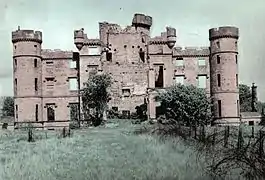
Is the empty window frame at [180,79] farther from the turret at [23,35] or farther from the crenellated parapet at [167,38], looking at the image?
the turret at [23,35]

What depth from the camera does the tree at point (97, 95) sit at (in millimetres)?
50375

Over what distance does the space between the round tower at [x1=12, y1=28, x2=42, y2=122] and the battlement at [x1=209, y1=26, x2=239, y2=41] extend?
58.0ft

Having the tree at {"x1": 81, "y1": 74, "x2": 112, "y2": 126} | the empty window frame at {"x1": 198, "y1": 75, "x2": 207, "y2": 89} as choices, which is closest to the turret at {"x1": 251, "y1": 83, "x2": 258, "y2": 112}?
the empty window frame at {"x1": 198, "y1": 75, "x2": 207, "y2": 89}

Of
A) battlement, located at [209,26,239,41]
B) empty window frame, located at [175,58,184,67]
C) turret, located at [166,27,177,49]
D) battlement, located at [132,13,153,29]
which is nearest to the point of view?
battlement, located at [209,26,239,41]

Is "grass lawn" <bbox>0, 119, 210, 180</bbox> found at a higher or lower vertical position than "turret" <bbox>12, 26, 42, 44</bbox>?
lower

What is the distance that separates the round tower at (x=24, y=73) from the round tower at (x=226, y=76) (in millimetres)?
18104

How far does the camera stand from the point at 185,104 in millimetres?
47500

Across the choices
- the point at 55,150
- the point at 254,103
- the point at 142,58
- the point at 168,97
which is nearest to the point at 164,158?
the point at 55,150

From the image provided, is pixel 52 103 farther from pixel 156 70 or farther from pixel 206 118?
pixel 206 118

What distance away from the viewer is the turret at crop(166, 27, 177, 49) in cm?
5409

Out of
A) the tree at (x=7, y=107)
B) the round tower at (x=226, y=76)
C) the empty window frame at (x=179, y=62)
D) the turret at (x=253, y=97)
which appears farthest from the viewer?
the tree at (x=7, y=107)

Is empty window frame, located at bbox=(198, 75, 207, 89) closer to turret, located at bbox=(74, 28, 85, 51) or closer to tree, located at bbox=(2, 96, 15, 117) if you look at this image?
turret, located at bbox=(74, 28, 85, 51)

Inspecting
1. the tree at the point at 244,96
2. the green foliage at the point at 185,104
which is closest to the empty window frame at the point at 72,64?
the green foliage at the point at 185,104

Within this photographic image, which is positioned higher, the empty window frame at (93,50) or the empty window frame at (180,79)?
the empty window frame at (93,50)
